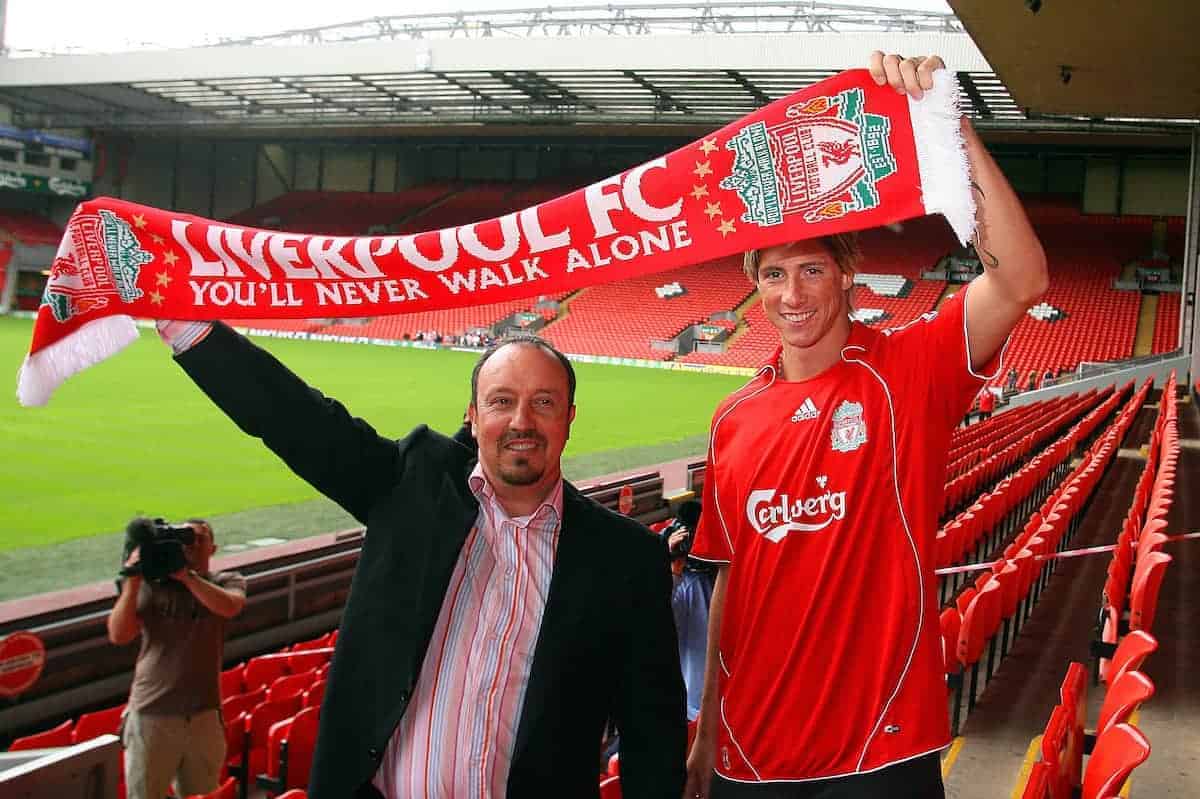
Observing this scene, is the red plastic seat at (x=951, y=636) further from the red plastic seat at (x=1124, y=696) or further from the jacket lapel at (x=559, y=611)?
the jacket lapel at (x=559, y=611)

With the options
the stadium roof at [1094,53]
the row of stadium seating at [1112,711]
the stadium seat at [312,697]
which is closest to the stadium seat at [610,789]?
the row of stadium seating at [1112,711]

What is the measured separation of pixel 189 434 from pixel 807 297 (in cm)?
1187

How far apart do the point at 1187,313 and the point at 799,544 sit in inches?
824

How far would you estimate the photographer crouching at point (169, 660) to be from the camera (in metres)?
3.08

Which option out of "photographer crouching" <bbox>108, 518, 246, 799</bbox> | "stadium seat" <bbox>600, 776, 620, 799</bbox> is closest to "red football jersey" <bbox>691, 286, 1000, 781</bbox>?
"stadium seat" <bbox>600, 776, 620, 799</bbox>

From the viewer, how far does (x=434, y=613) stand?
1521 millimetres

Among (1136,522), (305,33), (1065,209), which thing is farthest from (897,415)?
(305,33)

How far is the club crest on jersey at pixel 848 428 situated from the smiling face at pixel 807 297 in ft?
0.39

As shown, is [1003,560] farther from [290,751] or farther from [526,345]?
[526,345]

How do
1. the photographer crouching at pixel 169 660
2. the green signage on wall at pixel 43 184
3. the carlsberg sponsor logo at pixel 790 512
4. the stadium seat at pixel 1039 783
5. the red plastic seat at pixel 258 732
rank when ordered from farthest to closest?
the green signage on wall at pixel 43 184 → the red plastic seat at pixel 258 732 → the photographer crouching at pixel 169 660 → the stadium seat at pixel 1039 783 → the carlsberg sponsor logo at pixel 790 512

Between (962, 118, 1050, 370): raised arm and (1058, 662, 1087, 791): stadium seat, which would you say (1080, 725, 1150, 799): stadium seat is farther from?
(962, 118, 1050, 370): raised arm

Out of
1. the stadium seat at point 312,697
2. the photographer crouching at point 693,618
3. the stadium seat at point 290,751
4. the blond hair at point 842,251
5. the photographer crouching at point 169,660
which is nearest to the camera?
the blond hair at point 842,251

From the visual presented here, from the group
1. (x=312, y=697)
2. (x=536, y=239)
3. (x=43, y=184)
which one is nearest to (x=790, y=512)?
(x=536, y=239)

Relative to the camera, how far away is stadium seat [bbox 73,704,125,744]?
3.64 metres
